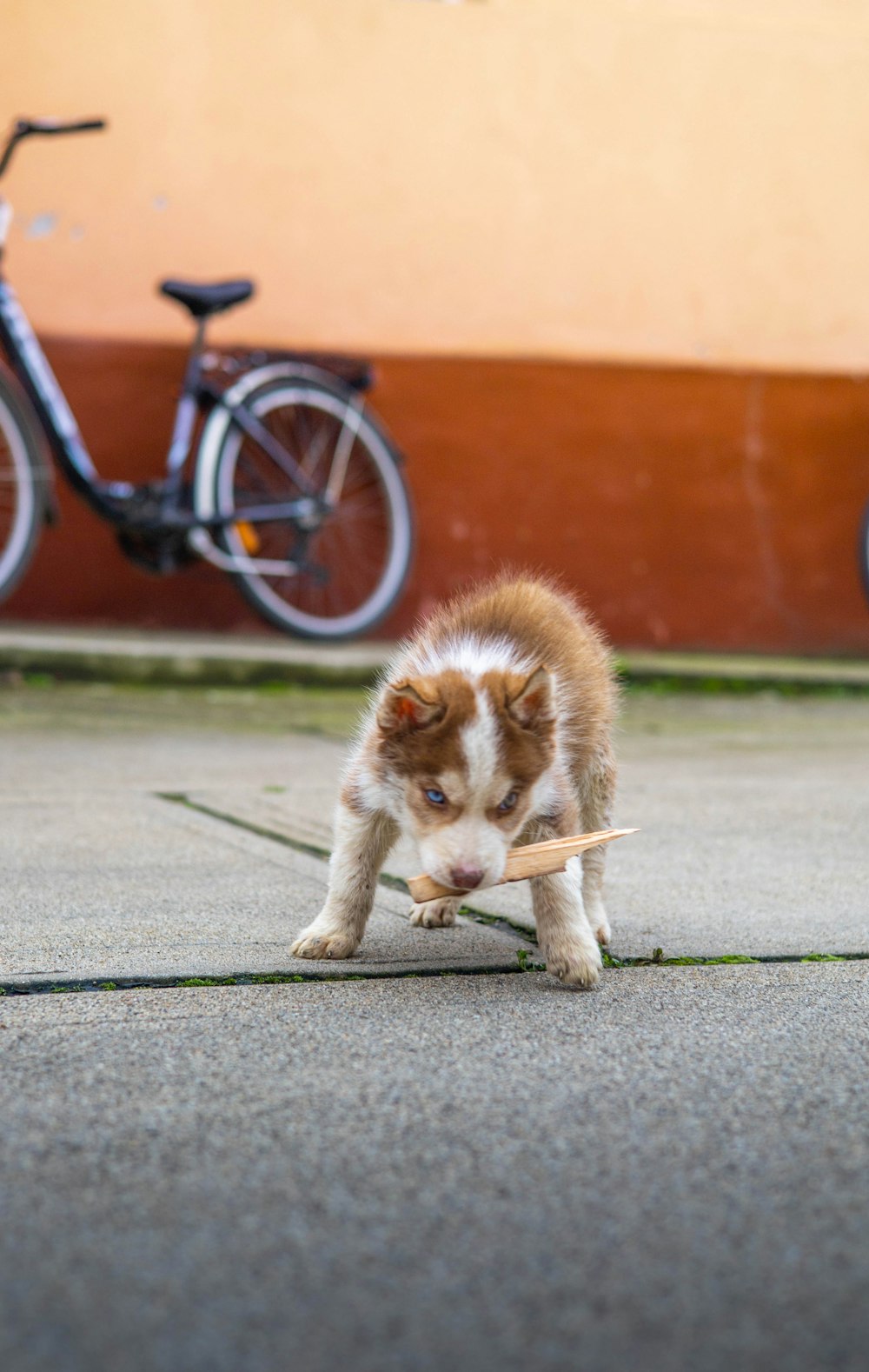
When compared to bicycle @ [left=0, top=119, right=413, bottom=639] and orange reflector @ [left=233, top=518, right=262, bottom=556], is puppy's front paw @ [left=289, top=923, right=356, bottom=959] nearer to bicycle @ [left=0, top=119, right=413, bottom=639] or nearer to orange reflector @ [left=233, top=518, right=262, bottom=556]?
bicycle @ [left=0, top=119, right=413, bottom=639]

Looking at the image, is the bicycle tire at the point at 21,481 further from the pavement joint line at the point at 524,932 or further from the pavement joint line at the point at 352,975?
the pavement joint line at the point at 352,975

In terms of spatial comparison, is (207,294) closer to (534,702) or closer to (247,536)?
(247,536)

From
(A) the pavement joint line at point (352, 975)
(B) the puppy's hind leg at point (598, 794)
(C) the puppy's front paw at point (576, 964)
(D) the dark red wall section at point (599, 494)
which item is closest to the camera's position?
(A) the pavement joint line at point (352, 975)

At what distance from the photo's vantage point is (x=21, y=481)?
5.43m

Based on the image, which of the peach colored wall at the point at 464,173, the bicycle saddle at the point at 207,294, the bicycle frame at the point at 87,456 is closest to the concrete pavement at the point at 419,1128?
the bicycle frame at the point at 87,456

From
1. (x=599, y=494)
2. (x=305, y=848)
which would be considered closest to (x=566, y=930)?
(x=305, y=848)

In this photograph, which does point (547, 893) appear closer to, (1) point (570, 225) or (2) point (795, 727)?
(2) point (795, 727)

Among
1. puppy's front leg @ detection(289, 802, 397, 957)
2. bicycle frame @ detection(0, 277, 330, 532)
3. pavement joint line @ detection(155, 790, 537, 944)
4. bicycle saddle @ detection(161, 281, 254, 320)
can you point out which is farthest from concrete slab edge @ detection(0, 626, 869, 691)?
puppy's front leg @ detection(289, 802, 397, 957)

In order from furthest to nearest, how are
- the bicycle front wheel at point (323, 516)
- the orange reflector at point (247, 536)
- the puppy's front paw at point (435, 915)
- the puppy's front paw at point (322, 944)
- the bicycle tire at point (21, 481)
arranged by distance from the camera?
the bicycle front wheel at point (323, 516) < the orange reflector at point (247, 536) < the bicycle tire at point (21, 481) < the puppy's front paw at point (435, 915) < the puppy's front paw at point (322, 944)

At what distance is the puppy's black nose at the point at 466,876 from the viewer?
7.80ft

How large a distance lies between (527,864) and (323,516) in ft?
12.0

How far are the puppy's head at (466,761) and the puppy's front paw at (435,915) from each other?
0.25m

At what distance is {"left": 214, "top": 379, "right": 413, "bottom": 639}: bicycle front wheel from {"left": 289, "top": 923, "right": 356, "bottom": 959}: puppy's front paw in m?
3.42

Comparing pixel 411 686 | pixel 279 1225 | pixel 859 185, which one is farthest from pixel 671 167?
pixel 279 1225
